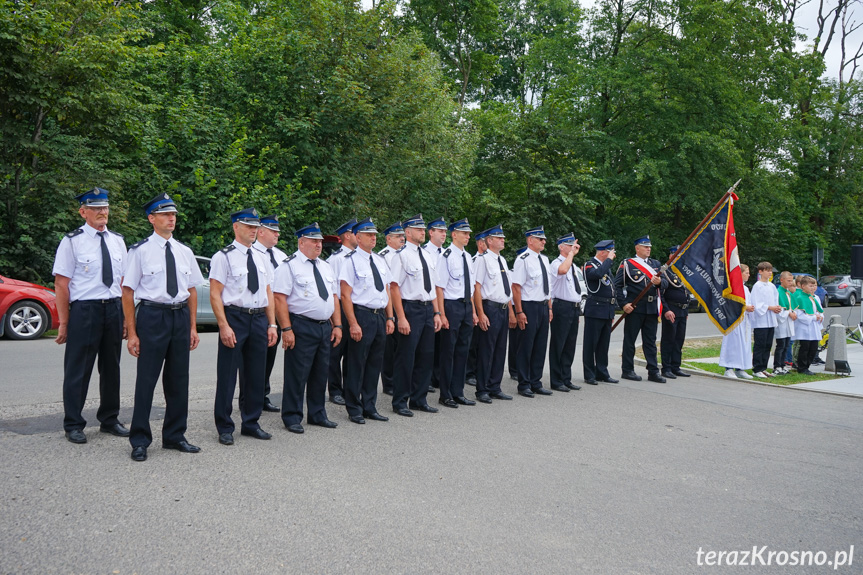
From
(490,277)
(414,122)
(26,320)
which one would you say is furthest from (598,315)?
(414,122)

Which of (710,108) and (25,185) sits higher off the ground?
(710,108)

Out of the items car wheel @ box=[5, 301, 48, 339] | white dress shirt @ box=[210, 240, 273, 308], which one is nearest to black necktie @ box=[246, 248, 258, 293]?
white dress shirt @ box=[210, 240, 273, 308]

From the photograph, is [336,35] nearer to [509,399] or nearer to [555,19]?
[509,399]

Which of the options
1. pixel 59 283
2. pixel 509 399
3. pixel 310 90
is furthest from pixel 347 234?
pixel 310 90

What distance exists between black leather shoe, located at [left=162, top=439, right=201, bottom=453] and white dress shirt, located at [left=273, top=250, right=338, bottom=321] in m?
1.59

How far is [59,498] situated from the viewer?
454 centimetres

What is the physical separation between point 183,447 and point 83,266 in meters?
1.72

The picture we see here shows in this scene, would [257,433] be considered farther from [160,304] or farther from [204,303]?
[204,303]

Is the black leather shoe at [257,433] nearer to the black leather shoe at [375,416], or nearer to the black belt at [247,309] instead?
the black belt at [247,309]

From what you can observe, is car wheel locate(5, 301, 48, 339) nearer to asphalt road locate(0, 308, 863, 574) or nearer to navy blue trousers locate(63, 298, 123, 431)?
asphalt road locate(0, 308, 863, 574)

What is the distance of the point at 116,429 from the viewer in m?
6.10

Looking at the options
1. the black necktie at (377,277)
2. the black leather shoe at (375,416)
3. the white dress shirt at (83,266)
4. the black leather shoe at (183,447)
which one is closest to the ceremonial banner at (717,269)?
the black necktie at (377,277)

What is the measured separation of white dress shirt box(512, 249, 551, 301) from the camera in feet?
30.1

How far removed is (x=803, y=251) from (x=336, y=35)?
29697mm
